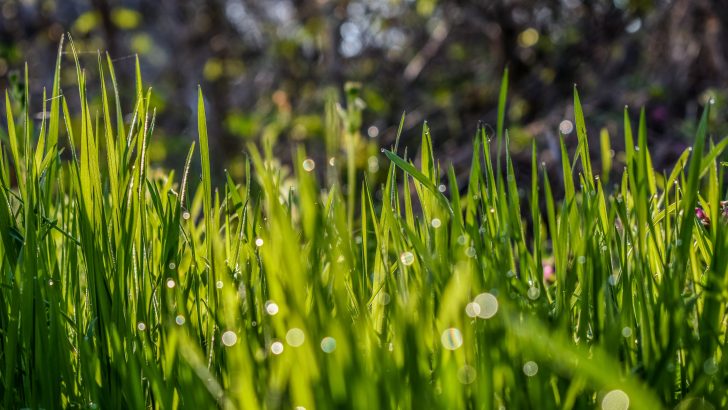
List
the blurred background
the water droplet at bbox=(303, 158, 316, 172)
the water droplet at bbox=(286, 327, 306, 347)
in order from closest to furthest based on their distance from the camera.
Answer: the water droplet at bbox=(286, 327, 306, 347) → the water droplet at bbox=(303, 158, 316, 172) → the blurred background

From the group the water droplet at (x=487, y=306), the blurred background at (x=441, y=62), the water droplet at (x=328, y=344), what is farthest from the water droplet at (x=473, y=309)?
the blurred background at (x=441, y=62)

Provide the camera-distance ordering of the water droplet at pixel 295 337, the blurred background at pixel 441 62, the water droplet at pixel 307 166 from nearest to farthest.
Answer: the water droplet at pixel 295 337, the water droplet at pixel 307 166, the blurred background at pixel 441 62

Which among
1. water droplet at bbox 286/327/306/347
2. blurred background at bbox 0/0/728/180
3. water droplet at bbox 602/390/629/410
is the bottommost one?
blurred background at bbox 0/0/728/180

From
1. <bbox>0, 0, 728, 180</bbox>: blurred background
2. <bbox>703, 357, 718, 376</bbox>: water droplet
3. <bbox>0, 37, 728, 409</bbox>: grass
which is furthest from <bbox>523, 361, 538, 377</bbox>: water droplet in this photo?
<bbox>0, 0, 728, 180</bbox>: blurred background

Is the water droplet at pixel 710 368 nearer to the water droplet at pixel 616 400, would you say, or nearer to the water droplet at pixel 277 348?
the water droplet at pixel 616 400

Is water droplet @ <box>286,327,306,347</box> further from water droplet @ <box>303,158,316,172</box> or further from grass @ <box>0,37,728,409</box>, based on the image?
water droplet @ <box>303,158,316,172</box>

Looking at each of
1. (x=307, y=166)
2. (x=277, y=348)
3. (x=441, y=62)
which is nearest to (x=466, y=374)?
(x=277, y=348)

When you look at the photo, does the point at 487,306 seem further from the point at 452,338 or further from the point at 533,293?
the point at 533,293
